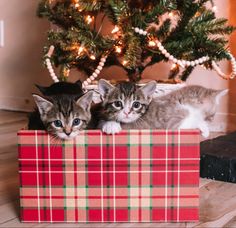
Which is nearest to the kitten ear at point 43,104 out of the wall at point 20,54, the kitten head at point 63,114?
the kitten head at point 63,114

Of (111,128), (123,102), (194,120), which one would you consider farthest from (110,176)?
(194,120)

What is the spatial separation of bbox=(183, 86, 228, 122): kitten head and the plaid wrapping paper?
0.26 metres

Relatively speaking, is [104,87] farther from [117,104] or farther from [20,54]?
[20,54]

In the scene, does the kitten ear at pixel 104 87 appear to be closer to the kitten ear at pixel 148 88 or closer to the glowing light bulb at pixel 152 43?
the kitten ear at pixel 148 88

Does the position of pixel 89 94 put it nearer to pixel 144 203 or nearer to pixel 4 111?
pixel 144 203

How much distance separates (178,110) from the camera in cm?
139

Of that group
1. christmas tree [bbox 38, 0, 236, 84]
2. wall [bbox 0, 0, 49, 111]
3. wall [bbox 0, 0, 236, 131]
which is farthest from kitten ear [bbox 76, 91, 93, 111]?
wall [bbox 0, 0, 49, 111]

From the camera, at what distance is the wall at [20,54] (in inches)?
125

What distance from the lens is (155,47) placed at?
203 centimetres

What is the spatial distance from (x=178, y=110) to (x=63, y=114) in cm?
38

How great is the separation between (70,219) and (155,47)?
103cm

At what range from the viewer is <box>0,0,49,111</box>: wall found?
317cm

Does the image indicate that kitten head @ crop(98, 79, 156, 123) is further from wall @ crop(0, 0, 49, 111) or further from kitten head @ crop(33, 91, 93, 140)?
wall @ crop(0, 0, 49, 111)

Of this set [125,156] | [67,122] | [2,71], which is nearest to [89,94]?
[67,122]
